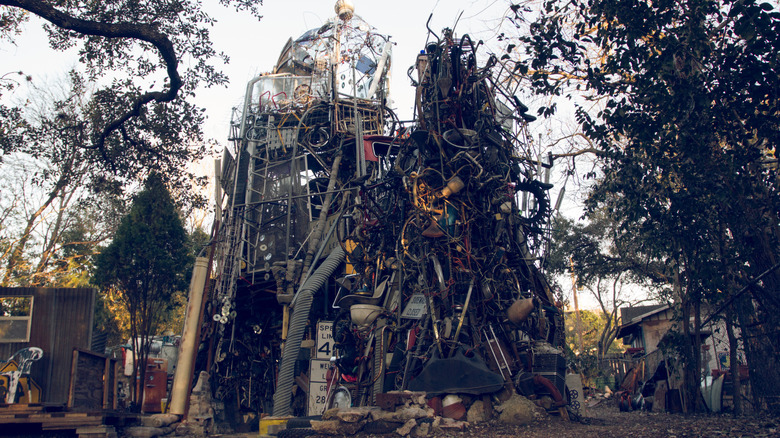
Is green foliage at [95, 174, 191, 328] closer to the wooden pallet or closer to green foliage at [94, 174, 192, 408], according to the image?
green foliage at [94, 174, 192, 408]

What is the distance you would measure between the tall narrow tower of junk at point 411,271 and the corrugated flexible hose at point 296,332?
1.5 inches

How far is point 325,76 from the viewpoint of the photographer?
77.0 ft

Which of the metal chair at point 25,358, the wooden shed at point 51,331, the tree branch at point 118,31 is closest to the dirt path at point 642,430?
the tree branch at point 118,31

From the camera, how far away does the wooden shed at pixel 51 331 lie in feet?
44.5

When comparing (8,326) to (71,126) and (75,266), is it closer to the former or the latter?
(71,126)

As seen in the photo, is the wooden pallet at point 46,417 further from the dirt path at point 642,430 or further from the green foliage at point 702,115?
the green foliage at point 702,115

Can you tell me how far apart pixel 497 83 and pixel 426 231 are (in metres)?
4.13

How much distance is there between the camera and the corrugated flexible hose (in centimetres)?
1402

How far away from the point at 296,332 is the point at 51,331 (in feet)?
19.6

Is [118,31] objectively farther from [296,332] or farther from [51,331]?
[296,332]

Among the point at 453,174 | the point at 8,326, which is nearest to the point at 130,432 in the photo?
the point at 8,326

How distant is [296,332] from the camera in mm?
14961

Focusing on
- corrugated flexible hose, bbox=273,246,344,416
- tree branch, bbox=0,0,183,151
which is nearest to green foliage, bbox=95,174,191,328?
corrugated flexible hose, bbox=273,246,344,416

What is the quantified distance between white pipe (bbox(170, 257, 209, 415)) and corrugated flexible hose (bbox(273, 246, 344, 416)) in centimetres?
225
